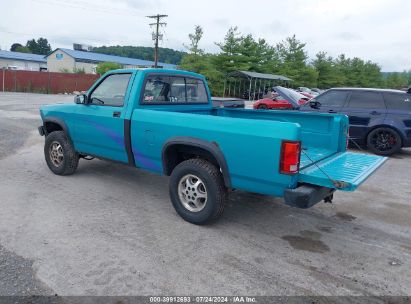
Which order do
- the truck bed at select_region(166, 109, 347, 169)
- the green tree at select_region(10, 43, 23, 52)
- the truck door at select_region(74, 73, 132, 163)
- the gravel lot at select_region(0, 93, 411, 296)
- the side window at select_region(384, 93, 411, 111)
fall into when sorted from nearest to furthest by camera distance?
the gravel lot at select_region(0, 93, 411, 296)
the truck bed at select_region(166, 109, 347, 169)
the truck door at select_region(74, 73, 132, 163)
the side window at select_region(384, 93, 411, 111)
the green tree at select_region(10, 43, 23, 52)

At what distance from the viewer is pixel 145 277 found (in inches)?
120

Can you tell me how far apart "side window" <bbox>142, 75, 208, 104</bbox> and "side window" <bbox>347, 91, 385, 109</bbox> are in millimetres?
5362

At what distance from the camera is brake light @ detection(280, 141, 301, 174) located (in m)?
3.24

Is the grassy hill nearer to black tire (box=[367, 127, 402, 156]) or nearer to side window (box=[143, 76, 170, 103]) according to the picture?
black tire (box=[367, 127, 402, 156])

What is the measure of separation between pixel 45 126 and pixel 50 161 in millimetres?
653

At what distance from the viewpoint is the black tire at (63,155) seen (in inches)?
224

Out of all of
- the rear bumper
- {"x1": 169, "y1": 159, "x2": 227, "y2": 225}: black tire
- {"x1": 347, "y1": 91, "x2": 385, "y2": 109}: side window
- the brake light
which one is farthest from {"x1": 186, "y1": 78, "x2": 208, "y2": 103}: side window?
{"x1": 347, "y1": 91, "x2": 385, "y2": 109}: side window

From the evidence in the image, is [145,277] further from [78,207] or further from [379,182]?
[379,182]

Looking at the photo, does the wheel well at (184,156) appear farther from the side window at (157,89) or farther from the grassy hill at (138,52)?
the grassy hill at (138,52)

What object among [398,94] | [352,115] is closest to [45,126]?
[352,115]

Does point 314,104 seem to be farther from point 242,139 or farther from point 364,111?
point 242,139

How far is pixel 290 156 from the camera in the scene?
327 cm

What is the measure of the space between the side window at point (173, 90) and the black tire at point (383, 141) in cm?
558

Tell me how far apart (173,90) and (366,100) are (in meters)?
6.30
